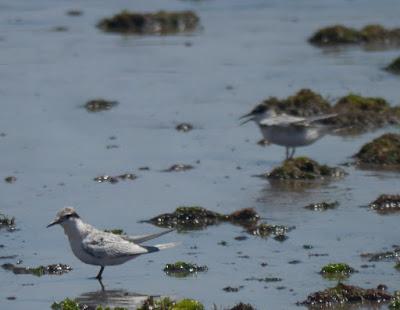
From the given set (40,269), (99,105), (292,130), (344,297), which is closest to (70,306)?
(40,269)

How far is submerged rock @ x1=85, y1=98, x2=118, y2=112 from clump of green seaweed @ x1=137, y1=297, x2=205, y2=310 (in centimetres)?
996

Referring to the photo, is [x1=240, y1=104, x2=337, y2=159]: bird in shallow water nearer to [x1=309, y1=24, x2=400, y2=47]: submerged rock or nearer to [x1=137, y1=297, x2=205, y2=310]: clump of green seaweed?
[x1=137, y1=297, x2=205, y2=310]: clump of green seaweed

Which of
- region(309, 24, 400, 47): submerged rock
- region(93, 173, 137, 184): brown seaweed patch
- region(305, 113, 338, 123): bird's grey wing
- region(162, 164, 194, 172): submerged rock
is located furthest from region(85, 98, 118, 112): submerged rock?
region(309, 24, 400, 47): submerged rock

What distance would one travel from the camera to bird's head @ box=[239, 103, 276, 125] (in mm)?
20234

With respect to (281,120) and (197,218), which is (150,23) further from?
(197,218)

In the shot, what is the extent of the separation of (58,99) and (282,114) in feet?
12.8

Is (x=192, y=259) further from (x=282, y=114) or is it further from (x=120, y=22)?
(x=120, y=22)

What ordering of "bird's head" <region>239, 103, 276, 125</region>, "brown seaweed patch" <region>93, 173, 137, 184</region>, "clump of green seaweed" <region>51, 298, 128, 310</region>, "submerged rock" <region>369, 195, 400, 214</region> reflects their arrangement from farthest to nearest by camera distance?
"bird's head" <region>239, 103, 276, 125</region> → "brown seaweed patch" <region>93, 173, 137, 184</region> → "submerged rock" <region>369, 195, 400, 214</region> → "clump of green seaweed" <region>51, 298, 128, 310</region>

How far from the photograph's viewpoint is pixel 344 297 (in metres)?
12.7

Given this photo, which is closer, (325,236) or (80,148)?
(325,236)

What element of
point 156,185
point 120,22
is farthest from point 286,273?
point 120,22

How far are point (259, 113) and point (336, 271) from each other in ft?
23.1

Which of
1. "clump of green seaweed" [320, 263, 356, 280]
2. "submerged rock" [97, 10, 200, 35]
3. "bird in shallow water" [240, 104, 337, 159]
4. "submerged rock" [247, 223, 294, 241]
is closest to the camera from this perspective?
"clump of green seaweed" [320, 263, 356, 280]

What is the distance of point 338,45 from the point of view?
27.9m
